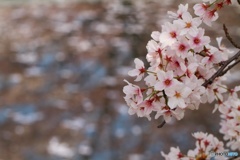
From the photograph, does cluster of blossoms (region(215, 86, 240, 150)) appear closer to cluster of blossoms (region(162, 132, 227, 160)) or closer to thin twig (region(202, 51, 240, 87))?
cluster of blossoms (region(162, 132, 227, 160))

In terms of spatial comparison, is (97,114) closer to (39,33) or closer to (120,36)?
(120,36)

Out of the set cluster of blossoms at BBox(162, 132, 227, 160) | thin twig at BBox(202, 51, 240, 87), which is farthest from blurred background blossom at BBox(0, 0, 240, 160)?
thin twig at BBox(202, 51, 240, 87)

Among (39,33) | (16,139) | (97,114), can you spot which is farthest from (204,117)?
(39,33)

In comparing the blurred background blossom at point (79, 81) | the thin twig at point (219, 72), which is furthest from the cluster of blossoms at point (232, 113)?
the blurred background blossom at point (79, 81)

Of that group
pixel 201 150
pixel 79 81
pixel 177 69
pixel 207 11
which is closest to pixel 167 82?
pixel 177 69

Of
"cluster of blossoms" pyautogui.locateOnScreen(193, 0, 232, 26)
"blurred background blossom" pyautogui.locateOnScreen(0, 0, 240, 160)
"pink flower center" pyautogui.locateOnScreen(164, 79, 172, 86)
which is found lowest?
"pink flower center" pyautogui.locateOnScreen(164, 79, 172, 86)
